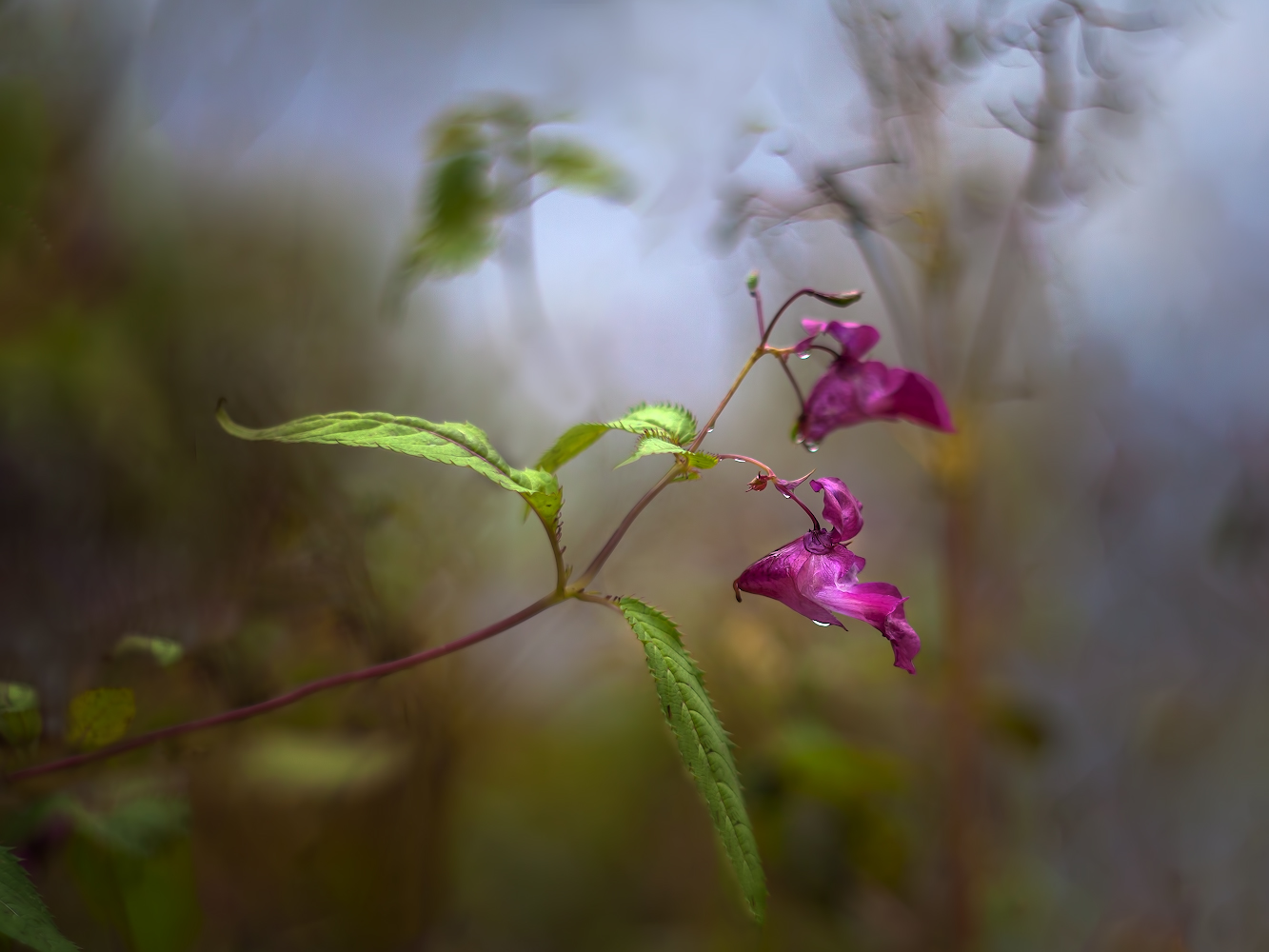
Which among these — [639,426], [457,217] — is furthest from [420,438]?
[457,217]

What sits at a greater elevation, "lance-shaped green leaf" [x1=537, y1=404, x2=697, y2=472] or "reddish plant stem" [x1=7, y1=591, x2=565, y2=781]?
"lance-shaped green leaf" [x1=537, y1=404, x2=697, y2=472]

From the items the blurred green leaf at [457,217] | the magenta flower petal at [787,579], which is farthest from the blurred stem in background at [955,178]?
the magenta flower petal at [787,579]

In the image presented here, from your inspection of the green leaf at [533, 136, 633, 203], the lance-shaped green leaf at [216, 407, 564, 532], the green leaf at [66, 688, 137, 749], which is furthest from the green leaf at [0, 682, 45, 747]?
the green leaf at [533, 136, 633, 203]

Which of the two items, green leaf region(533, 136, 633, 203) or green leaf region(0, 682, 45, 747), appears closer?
green leaf region(0, 682, 45, 747)

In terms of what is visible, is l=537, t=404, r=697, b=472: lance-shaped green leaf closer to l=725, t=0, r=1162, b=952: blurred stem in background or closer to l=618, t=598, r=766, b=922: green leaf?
l=618, t=598, r=766, b=922: green leaf

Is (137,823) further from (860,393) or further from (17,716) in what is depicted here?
(860,393)

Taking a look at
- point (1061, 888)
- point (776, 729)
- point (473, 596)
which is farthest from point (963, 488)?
point (1061, 888)
